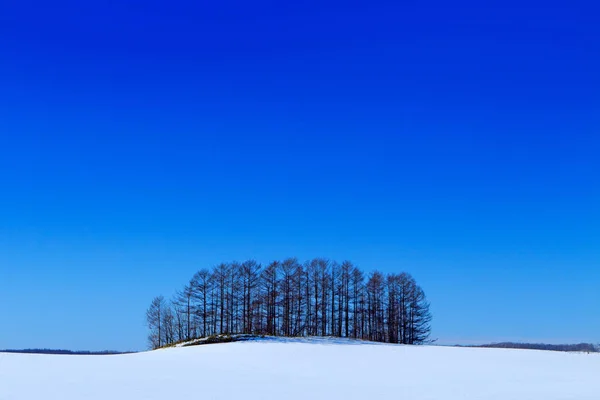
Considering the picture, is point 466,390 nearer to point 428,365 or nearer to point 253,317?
point 428,365

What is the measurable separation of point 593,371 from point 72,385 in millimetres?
28362

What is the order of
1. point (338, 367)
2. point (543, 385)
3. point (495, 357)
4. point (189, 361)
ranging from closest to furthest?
point (543, 385)
point (338, 367)
point (189, 361)
point (495, 357)

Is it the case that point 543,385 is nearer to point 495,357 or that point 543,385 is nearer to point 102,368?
point 495,357

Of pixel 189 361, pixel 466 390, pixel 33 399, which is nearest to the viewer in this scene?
pixel 33 399

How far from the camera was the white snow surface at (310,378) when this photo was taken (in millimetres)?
Result: 20503

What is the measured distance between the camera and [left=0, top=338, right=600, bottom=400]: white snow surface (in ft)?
67.3

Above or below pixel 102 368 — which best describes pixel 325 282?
above

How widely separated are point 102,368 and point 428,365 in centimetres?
2038

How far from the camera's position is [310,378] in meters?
26.3

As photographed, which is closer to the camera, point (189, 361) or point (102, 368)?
point (102, 368)

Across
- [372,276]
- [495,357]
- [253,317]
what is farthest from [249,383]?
[372,276]

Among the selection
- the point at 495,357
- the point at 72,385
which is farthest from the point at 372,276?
the point at 72,385

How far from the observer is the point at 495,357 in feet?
135

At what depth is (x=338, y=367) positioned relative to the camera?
1284 inches
